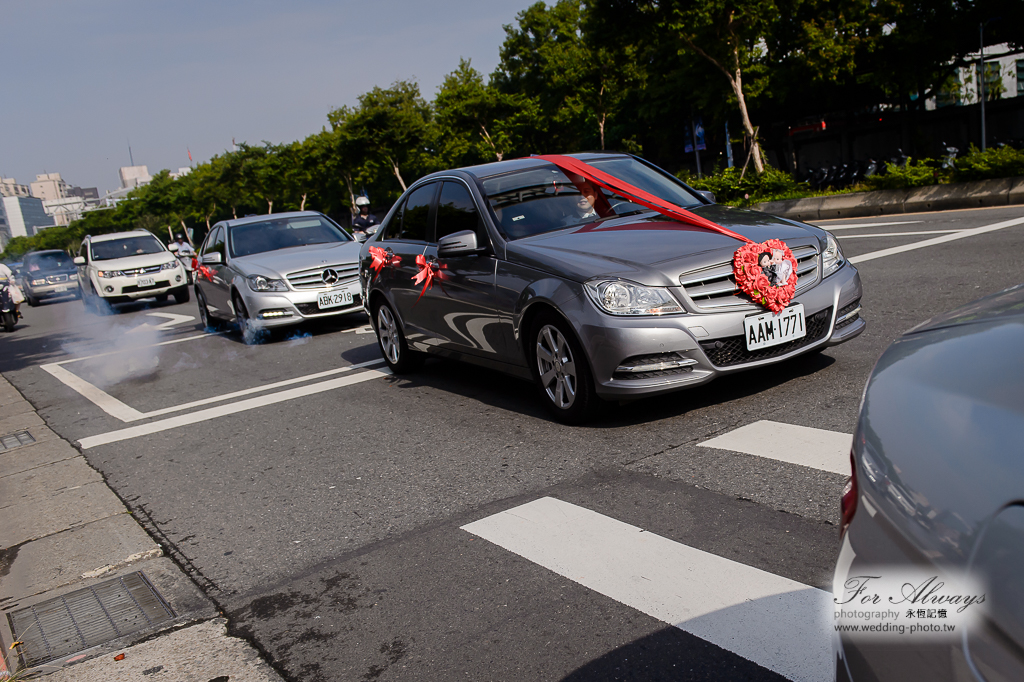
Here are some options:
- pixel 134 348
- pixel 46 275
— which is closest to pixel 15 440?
pixel 134 348

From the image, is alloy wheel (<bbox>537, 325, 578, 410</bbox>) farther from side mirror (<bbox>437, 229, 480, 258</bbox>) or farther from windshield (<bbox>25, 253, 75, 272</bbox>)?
windshield (<bbox>25, 253, 75, 272</bbox>)

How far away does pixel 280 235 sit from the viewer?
12.4m

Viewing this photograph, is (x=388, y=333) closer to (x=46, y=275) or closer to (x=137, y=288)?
(x=137, y=288)

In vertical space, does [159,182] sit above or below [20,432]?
above

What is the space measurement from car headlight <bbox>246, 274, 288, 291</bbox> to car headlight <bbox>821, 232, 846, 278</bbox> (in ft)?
23.4

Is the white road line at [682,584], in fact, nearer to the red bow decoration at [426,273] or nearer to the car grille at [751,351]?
→ the car grille at [751,351]

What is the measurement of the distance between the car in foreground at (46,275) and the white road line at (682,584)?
28.9 meters

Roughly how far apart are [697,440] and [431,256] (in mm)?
2834

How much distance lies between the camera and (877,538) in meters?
1.41

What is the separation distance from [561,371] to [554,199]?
1462mm

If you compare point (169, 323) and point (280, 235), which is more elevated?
point (280, 235)

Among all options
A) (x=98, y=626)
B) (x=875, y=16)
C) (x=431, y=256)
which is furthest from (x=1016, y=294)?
(x=875, y=16)

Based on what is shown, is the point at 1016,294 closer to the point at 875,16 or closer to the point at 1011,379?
the point at 1011,379

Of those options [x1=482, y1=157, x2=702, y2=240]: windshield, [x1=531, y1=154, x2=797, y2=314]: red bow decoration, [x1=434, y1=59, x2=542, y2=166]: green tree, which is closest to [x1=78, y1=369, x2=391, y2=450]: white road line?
[x1=482, y1=157, x2=702, y2=240]: windshield
